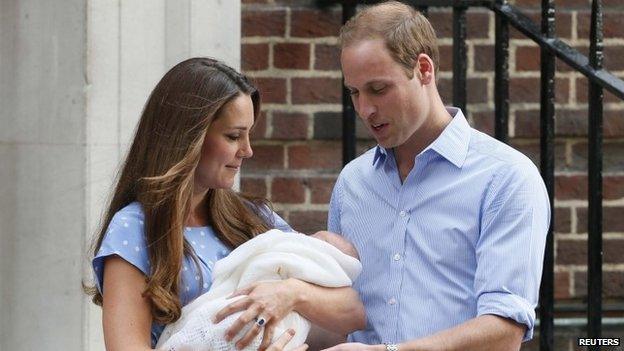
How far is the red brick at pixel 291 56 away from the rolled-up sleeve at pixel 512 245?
167 cm

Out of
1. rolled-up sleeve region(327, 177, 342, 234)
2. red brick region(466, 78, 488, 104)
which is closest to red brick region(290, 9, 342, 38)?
red brick region(466, 78, 488, 104)

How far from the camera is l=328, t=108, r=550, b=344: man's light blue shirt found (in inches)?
130

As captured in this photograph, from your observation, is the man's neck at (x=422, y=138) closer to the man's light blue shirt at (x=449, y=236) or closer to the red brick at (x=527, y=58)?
the man's light blue shirt at (x=449, y=236)

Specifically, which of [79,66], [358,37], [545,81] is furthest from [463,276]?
[79,66]

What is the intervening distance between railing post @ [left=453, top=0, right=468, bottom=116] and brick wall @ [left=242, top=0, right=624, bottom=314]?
451 millimetres

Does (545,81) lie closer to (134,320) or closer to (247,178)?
(247,178)

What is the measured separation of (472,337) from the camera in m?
3.25

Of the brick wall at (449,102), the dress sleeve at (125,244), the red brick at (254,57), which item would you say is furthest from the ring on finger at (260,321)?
the red brick at (254,57)

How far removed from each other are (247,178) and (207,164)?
4.78 feet

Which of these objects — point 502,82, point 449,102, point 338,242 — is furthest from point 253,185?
point 338,242

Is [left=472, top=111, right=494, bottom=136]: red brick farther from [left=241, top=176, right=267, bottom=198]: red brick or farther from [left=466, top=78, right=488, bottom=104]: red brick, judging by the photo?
[left=241, top=176, right=267, bottom=198]: red brick

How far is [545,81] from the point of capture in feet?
14.1

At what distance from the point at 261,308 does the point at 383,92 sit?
1.80 ft

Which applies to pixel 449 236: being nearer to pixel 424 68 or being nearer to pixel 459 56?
pixel 424 68
